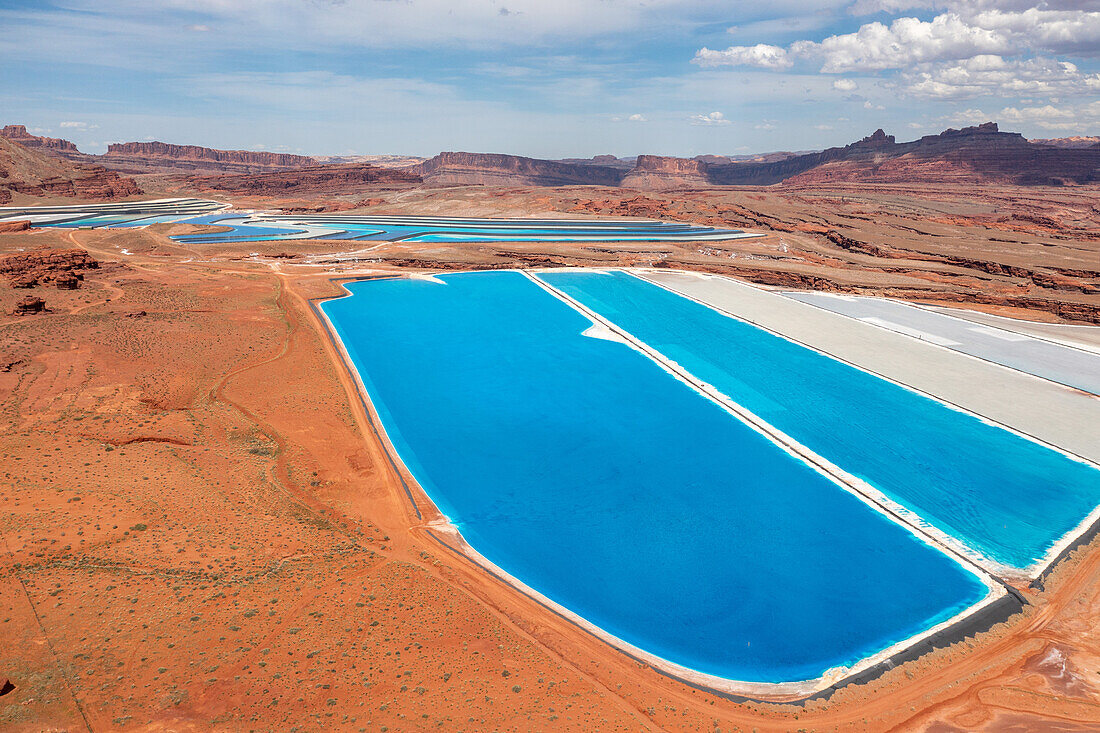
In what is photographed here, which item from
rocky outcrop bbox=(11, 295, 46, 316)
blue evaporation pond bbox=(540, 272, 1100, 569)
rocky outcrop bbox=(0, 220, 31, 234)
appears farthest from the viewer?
rocky outcrop bbox=(0, 220, 31, 234)

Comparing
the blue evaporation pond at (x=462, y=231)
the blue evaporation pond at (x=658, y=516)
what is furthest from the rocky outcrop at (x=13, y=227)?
the blue evaporation pond at (x=658, y=516)

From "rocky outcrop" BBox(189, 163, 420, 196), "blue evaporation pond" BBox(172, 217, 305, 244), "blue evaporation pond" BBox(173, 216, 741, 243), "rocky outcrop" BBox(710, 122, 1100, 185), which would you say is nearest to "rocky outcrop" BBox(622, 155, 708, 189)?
"rocky outcrop" BBox(710, 122, 1100, 185)

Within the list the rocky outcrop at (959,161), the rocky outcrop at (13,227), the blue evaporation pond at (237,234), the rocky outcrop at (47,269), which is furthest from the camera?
the rocky outcrop at (959,161)

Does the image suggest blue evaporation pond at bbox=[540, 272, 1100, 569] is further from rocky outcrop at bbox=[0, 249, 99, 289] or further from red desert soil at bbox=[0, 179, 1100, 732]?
rocky outcrop at bbox=[0, 249, 99, 289]

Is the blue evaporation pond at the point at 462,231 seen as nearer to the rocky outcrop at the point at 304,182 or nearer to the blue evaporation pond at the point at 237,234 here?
the blue evaporation pond at the point at 237,234

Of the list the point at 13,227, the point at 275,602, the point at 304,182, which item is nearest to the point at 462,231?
the point at 13,227

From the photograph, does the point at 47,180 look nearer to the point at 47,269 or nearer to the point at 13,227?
the point at 13,227
